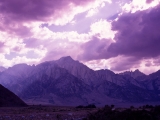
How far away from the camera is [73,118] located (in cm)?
2794

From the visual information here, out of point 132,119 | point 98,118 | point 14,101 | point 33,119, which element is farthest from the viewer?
point 14,101

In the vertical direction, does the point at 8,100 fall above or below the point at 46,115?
above

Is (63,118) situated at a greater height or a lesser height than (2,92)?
lesser

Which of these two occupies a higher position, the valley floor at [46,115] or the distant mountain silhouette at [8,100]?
the distant mountain silhouette at [8,100]

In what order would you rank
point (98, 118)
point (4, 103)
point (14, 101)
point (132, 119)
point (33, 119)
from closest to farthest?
point (132, 119) < point (98, 118) < point (33, 119) < point (4, 103) < point (14, 101)

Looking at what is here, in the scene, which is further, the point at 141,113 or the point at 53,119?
the point at 53,119

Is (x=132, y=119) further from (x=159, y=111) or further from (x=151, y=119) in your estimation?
(x=159, y=111)

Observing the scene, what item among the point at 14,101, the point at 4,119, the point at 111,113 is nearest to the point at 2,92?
the point at 14,101

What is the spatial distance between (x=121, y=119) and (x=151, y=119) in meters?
2.34

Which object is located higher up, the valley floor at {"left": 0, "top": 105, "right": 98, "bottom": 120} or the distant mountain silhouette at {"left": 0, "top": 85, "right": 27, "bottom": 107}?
the distant mountain silhouette at {"left": 0, "top": 85, "right": 27, "bottom": 107}

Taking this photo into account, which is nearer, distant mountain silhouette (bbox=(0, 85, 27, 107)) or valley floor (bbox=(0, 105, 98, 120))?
valley floor (bbox=(0, 105, 98, 120))

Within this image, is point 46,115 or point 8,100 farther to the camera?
point 8,100

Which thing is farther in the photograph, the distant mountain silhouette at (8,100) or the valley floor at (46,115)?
the distant mountain silhouette at (8,100)

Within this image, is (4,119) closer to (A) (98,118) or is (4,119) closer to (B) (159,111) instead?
(A) (98,118)
